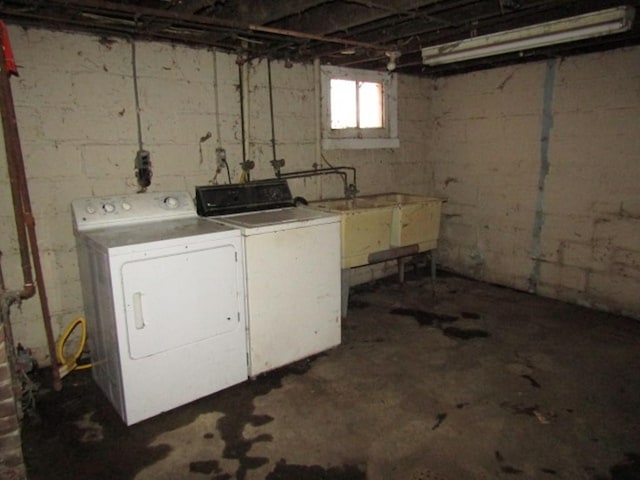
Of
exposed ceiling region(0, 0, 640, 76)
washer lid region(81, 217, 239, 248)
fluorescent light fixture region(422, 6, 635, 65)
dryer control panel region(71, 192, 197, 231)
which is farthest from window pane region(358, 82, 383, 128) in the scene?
washer lid region(81, 217, 239, 248)

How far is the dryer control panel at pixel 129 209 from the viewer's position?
2598mm

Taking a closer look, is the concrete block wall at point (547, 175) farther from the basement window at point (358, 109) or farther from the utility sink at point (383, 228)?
the utility sink at point (383, 228)

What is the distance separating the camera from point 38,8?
229 cm

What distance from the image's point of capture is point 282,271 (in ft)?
8.93

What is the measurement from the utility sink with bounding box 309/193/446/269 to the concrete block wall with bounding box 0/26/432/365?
0.82 metres

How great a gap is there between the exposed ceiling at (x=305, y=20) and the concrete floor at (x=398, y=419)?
6.58ft

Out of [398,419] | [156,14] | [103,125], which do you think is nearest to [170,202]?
[103,125]

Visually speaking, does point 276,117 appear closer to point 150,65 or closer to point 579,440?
point 150,65

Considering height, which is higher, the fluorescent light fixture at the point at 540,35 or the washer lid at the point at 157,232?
the fluorescent light fixture at the point at 540,35

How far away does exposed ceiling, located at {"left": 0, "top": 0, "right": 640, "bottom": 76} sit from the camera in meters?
2.30

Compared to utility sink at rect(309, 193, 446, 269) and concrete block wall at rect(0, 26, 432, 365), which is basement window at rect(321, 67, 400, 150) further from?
utility sink at rect(309, 193, 446, 269)

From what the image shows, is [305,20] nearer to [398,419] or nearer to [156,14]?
[156,14]

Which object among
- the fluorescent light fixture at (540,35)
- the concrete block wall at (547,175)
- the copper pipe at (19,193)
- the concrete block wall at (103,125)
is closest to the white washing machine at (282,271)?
the concrete block wall at (103,125)

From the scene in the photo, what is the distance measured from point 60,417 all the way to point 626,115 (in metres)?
4.30
